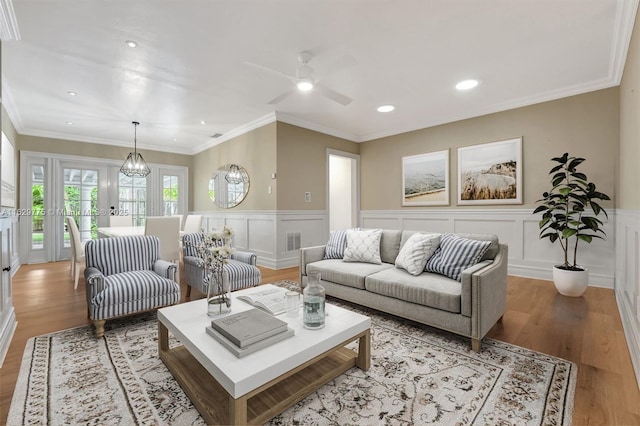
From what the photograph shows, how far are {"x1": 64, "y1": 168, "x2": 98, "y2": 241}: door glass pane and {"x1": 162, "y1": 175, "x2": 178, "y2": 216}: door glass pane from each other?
4.39 feet

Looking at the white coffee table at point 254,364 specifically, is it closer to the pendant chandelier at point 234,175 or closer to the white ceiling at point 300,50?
the white ceiling at point 300,50

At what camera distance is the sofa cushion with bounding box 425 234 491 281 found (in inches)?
94.0

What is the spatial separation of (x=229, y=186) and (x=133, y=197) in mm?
2592

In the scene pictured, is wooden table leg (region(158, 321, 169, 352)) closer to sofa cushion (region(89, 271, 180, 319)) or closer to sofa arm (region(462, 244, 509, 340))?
sofa cushion (region(89, 271, 180, 319))

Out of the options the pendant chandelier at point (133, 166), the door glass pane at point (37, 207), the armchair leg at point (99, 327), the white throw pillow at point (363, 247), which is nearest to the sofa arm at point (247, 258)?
the white throw pillow at point (363, 247)

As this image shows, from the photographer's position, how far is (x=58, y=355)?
2.01 m

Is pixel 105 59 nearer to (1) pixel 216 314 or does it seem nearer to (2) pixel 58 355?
(2) pixel 58 355

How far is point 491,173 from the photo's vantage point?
4422 mm

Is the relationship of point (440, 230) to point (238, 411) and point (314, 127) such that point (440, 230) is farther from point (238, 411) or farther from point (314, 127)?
point (238, 411)

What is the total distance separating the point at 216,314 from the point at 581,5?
A: 11.5ft

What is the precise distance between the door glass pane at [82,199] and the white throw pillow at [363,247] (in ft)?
19.6

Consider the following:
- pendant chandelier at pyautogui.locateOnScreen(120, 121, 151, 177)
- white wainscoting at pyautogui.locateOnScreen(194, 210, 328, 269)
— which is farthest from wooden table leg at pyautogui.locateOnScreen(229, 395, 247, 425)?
pendant chandelier at pyautogui.locateOnScreen(120, 121, 151, 177)

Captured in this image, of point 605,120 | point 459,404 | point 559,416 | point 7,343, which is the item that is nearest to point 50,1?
point 7,343

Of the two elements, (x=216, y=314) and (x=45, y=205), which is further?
(x=45, y=205)
